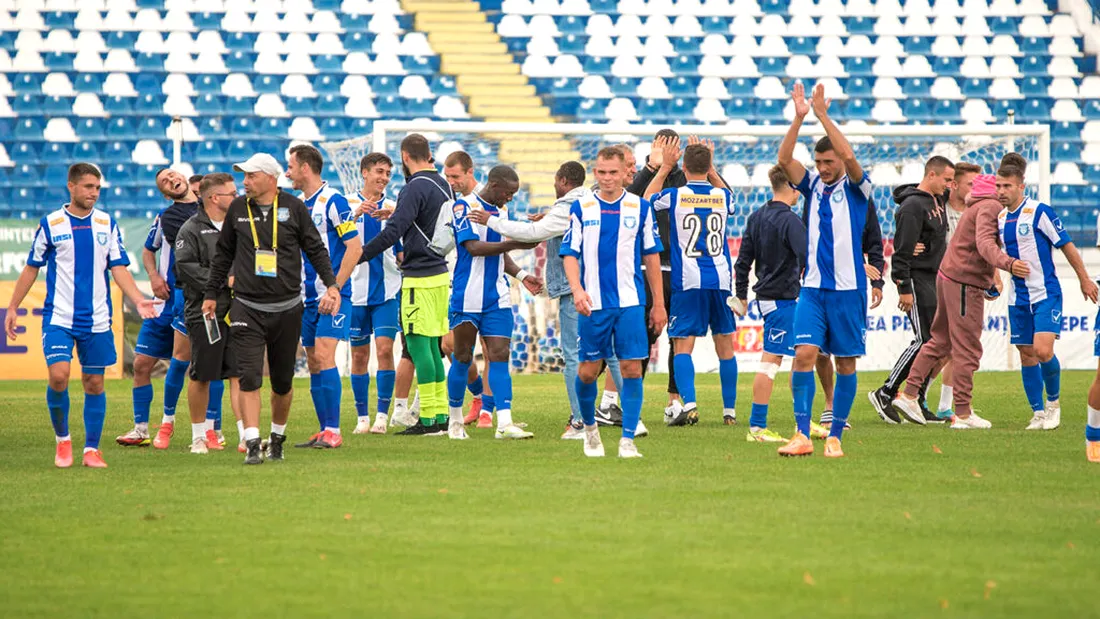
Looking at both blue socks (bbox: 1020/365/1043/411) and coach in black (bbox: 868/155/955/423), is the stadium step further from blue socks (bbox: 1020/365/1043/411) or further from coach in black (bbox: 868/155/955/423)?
blue socks (bbox: 1020/365/1043/411)

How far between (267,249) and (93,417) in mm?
1659

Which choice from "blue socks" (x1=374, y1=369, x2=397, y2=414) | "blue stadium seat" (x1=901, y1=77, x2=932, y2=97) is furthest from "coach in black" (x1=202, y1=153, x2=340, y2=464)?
"blue stadium seat" (x1=901, y1=77, x2=932, y2=97)

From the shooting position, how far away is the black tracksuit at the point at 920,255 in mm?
12125

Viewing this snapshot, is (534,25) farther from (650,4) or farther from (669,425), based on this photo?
(669,425)

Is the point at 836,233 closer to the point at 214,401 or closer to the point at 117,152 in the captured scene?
the point at 214,401

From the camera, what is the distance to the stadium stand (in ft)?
79.4

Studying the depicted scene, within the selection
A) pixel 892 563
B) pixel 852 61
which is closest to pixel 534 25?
pixel 852 61

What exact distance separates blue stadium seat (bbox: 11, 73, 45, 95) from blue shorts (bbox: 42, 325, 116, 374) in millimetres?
17120

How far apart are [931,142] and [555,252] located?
471 inches

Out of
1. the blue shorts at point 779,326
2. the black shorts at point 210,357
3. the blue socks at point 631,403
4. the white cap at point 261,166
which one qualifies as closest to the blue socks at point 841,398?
the blue socks at point 631,403

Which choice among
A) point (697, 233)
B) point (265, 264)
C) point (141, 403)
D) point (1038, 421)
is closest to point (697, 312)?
point (697, 233)

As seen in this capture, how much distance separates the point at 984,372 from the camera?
19.1 metres

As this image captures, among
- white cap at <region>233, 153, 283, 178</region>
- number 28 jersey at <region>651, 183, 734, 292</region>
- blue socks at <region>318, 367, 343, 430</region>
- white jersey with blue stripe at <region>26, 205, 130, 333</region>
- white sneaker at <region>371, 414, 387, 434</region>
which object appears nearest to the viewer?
white cap at <region>233, 153, 283, 178</region>

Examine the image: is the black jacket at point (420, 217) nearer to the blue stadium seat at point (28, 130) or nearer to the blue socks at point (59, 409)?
the blue socks at point (59, 409)
